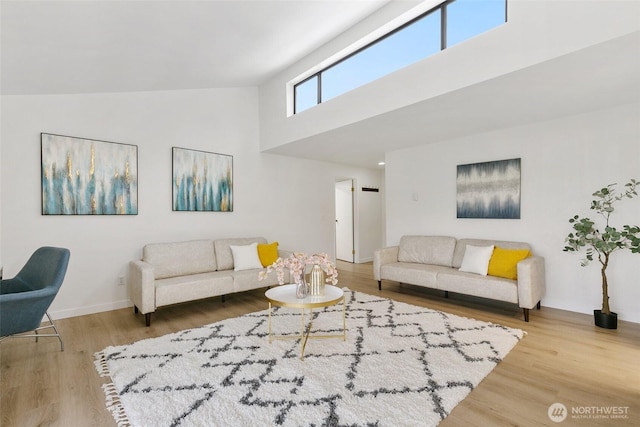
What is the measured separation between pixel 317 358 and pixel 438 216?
10.4ft

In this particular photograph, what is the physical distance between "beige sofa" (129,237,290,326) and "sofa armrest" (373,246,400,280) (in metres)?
1.34

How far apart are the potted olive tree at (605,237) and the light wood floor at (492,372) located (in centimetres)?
17

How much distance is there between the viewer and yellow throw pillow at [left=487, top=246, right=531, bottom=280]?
11.0 ft

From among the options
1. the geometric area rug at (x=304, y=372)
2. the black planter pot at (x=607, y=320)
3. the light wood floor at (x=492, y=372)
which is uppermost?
the black planter pot at (x=607, y=320)

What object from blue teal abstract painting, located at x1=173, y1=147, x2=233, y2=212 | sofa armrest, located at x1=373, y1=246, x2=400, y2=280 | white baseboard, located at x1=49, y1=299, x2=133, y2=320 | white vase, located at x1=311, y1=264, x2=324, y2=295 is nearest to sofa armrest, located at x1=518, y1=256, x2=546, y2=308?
sofa armrest, located at x1=373, y1=246, x2=400, y2=280

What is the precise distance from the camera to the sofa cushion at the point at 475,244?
145 inches

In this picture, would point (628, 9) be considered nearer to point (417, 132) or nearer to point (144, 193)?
point (417, 132)

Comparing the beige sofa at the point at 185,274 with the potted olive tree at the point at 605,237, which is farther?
the beige sofa at the point at 185,274

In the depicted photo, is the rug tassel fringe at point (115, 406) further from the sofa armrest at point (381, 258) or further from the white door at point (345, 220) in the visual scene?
the white door at point (345, 220)

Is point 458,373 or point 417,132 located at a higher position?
point 417,132

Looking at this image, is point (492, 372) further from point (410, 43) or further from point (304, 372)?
point (410, 43)

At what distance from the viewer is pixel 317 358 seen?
7.58ft

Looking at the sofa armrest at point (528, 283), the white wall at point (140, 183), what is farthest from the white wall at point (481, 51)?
the sofa armrest at point (528, 283)

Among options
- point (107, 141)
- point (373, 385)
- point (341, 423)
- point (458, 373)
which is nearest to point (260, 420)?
point (341, 423)
